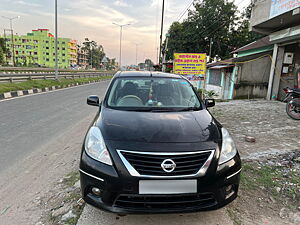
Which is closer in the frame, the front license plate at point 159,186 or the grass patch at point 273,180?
the front license plate at point 159,186

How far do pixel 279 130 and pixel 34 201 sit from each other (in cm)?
542

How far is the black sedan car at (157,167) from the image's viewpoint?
1.85 meters

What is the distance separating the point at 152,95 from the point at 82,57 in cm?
10449

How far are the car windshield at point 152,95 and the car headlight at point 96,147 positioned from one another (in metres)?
0.69

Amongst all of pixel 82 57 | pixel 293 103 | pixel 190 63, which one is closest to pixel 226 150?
pixel 293 103

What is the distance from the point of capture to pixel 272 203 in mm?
2547

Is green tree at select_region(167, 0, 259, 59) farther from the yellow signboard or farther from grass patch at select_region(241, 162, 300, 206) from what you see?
grass patch at select_region(241, 162, 300, 206)

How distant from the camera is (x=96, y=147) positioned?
209 centimetres

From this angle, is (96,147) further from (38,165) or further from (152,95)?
(38,165)

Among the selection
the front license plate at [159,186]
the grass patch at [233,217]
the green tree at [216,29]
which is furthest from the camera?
the green tree at [216,29]

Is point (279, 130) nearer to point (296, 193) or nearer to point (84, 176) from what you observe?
point (296, 193)

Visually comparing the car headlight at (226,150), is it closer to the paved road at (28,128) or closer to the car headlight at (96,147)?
the car headlight at (96,147)

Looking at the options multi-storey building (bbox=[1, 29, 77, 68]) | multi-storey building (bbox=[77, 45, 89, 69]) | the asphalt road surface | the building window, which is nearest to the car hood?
the asphalt road surface

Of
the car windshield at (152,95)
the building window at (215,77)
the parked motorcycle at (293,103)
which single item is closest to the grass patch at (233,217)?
the car windshield at (152,95)
